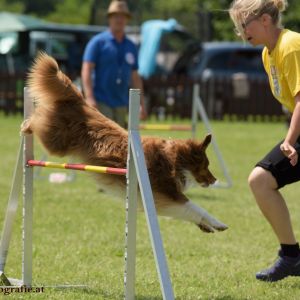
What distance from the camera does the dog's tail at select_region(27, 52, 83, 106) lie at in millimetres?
5203

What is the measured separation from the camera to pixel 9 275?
5289 millimetres

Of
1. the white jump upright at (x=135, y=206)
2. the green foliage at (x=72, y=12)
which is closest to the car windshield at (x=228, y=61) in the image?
the white jump upright at (x=135, y=206)

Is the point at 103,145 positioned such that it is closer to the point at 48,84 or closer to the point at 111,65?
the point at 48,84

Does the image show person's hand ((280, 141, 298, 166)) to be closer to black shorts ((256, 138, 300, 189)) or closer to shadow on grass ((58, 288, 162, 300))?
black shorts ((256, 138, 300, 189))

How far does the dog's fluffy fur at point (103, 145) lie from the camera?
4926mm

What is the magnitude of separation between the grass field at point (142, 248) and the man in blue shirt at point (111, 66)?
109cm

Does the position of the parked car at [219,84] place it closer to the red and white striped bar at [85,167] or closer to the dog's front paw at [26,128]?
the dog's front paw at [26,128]

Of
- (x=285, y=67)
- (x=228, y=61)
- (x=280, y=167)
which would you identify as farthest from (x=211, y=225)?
(x=228, y=61)

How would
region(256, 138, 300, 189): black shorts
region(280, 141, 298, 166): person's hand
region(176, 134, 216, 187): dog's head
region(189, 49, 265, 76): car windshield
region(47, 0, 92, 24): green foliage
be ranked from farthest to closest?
region(47, 0, 92, 24): green foliage, region(189, 49, 265, 76): car windshield, region(176, 134, 216, 187): dog's head, region(256, 138, 300, 189): black shorts, region(280, 141, 298, 166): person's hand

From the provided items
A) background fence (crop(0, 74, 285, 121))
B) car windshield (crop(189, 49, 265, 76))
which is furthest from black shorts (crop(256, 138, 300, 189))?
car windshield (crop(189, 49, 265, 76))

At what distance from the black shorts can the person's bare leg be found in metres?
0.03

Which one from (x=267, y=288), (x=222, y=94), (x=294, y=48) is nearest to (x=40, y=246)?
(x=267, y=288)

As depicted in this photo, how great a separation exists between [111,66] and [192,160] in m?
3.55

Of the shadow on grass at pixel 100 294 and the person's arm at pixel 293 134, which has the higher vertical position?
the person's arm at pixel 293 134
